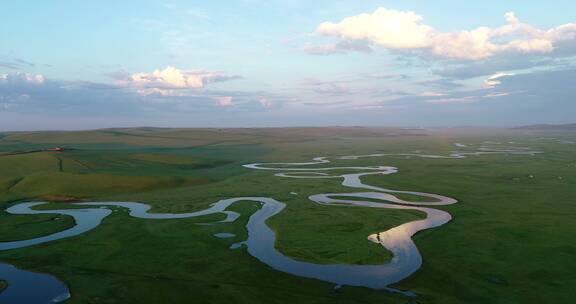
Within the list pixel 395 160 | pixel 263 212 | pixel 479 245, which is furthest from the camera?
pixel 395 160

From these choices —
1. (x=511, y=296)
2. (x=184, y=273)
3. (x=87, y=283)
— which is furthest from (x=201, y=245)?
(x=511, y=296)

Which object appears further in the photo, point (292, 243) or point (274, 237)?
point (274, 237)

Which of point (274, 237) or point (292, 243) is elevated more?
point (292, 243)

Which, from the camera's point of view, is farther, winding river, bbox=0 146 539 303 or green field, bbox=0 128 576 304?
winding river, bbox=0 146 539 303

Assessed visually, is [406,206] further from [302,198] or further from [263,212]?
[263,212]

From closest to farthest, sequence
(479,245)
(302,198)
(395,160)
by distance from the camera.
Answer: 1. (479,245)
2. (302,198)
3. (395,160)

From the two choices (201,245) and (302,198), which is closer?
(201,245)

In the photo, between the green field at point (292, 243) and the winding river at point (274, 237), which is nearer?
the green field at point (292, 243)
